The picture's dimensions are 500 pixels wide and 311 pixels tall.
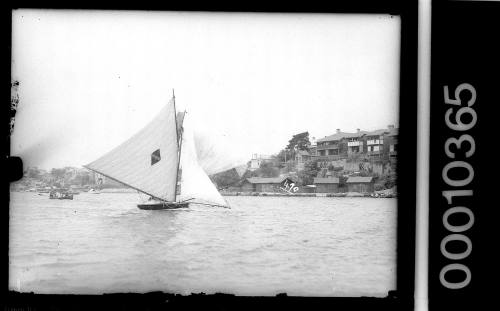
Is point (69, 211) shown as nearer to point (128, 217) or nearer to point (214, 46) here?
point (128, 217)

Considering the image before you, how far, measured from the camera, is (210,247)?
5.34 ft

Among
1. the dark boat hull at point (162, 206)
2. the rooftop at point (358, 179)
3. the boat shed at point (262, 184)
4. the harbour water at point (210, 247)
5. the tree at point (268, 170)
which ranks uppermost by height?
the tree at point (268, 170)

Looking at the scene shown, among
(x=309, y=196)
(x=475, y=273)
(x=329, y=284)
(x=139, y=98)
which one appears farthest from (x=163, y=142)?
(x=475, y=273)

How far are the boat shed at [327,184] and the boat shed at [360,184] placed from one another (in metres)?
0.04

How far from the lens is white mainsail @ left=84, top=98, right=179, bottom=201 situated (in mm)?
1636

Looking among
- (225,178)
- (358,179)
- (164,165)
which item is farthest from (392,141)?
(164,165)

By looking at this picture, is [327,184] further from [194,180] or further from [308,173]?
[194,180]

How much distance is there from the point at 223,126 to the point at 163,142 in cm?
22

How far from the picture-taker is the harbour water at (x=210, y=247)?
5.29 ft

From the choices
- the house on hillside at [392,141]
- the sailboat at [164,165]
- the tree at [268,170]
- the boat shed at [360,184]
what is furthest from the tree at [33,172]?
the house on hillside at [392,141]

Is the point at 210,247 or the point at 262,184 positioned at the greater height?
the point at 262,184

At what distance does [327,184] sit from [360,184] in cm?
11

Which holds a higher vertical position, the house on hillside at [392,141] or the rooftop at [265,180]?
the house on hillside at [392,141]

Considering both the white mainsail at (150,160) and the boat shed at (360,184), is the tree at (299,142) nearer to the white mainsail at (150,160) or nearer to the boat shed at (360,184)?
the boat shed at (360,184)
